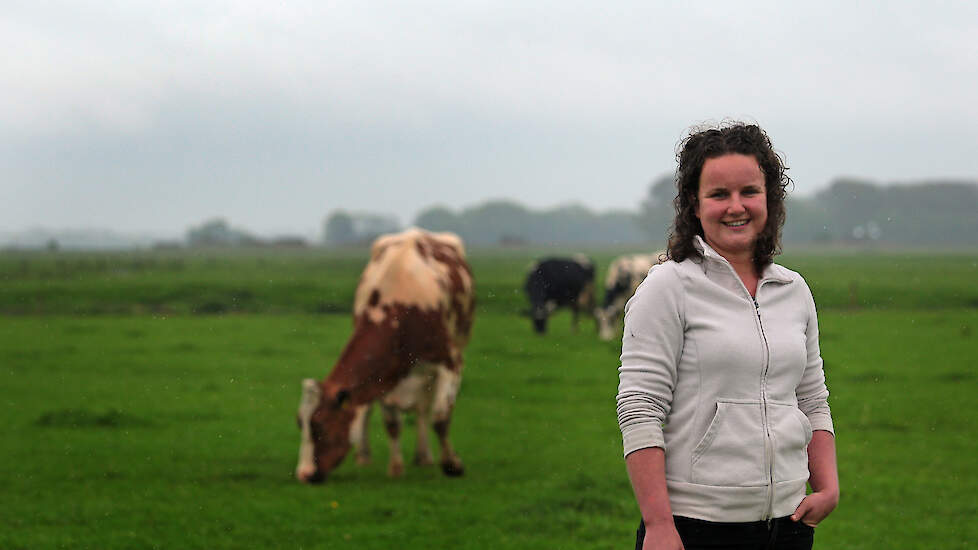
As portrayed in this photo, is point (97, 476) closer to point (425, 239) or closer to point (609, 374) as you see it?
point (425, 239)

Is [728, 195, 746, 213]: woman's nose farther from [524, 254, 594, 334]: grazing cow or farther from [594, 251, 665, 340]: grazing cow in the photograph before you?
[524, 254, 594, 334]: grazing cow

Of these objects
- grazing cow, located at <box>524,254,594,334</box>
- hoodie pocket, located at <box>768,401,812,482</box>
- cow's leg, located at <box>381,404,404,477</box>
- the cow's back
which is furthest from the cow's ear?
grazing cow, located at <box>524,254,594,334</box>

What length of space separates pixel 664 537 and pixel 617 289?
836 inches

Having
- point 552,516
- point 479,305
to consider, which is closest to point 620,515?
point 552,516

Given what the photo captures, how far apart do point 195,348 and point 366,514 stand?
37.7 feet

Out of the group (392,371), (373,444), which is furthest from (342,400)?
(373,444)

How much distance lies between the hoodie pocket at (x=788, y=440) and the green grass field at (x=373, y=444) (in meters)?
3.96

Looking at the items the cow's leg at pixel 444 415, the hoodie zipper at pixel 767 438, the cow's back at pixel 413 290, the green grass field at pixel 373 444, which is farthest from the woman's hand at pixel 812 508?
the cow's back at pixel 413 290

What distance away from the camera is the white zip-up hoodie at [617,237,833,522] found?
240 centimetres

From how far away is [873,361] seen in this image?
51.9 ft

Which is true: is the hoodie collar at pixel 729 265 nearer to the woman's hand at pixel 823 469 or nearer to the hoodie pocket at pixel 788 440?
the hoodie pocket at pixel 788 440

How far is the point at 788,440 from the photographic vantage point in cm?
249

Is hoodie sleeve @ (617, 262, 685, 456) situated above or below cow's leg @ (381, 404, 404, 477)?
above

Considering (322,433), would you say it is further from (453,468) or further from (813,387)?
(813,387)
